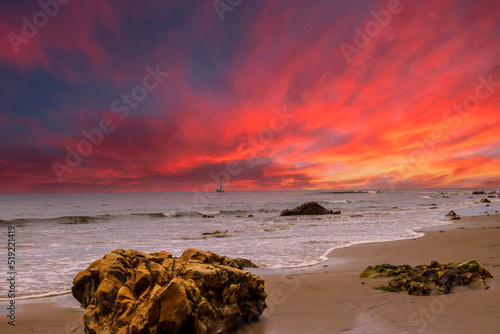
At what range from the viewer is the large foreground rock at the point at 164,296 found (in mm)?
3646

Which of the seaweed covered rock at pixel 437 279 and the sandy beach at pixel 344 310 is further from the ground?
the seaweed covered rock at pixel 437 279

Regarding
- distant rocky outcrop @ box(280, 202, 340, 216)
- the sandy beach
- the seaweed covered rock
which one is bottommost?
the sandy beach

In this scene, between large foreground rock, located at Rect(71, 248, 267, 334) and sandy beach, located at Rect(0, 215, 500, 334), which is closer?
large foreground rock, located at Rect(71, 248, 267, 334)

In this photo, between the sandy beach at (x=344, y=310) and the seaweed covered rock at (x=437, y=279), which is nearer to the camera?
the sandy beach at (x=344, y=310)

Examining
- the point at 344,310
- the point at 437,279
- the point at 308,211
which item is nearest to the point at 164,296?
the point at 344,310

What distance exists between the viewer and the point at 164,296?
3707 millimetres

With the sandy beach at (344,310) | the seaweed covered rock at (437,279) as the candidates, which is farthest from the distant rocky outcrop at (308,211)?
the seaweed covered rock at (437,279)

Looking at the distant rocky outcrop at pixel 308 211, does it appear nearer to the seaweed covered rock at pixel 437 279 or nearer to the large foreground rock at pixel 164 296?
the seaweed covered rock at pixel 437 279

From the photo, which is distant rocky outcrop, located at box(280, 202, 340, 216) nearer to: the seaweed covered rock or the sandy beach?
the sandy beach

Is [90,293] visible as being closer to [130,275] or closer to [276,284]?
[130,275]

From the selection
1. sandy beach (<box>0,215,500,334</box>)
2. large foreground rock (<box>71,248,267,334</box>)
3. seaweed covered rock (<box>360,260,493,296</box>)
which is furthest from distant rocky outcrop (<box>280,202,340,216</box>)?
large foreground rock (<box>71,248,267,334</box>)

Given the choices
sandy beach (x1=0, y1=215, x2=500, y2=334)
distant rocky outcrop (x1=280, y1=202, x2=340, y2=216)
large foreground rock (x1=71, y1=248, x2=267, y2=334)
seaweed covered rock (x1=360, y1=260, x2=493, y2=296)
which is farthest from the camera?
distant rocky outcrop (x1=280, y1=202, x2=340, y2=216)

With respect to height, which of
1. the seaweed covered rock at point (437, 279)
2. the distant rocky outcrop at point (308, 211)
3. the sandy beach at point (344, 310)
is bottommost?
the sandy beach at point (344, 310)

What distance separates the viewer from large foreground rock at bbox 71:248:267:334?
3.65 meters
